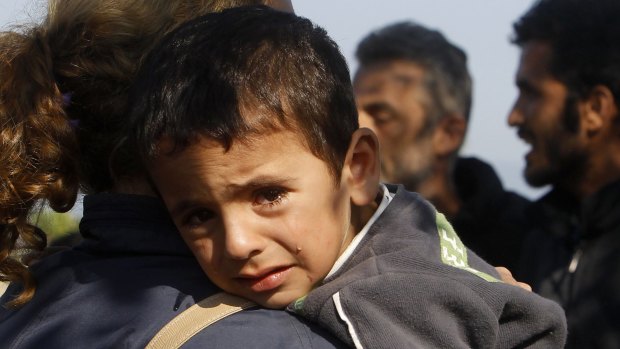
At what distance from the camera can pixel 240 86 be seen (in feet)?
6.23

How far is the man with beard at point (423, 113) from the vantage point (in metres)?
5.57

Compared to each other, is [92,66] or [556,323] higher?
[92,66]

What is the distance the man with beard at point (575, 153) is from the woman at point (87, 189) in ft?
9.10

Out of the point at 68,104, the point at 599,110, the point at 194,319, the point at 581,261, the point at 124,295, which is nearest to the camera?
the point at 194,319

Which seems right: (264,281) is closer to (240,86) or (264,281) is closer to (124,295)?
(124,295)

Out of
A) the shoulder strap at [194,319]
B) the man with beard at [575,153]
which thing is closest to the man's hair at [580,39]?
the man with beard at [575,153]

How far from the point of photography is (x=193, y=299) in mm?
1844

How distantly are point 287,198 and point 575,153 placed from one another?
3365 millimetres

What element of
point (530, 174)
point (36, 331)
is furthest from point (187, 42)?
point (530, 174)

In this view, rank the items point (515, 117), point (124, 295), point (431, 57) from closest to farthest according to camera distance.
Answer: point (124, 295), point (515, 117), point (431, 57)

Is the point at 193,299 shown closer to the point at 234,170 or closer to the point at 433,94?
the point at 234,170

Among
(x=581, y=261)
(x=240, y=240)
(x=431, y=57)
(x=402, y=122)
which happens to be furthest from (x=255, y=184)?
(x=431, y=57)

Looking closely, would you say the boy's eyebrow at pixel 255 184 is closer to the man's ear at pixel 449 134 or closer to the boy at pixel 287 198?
the boy at pixel 287 198

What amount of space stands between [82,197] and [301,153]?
1.67 ft
